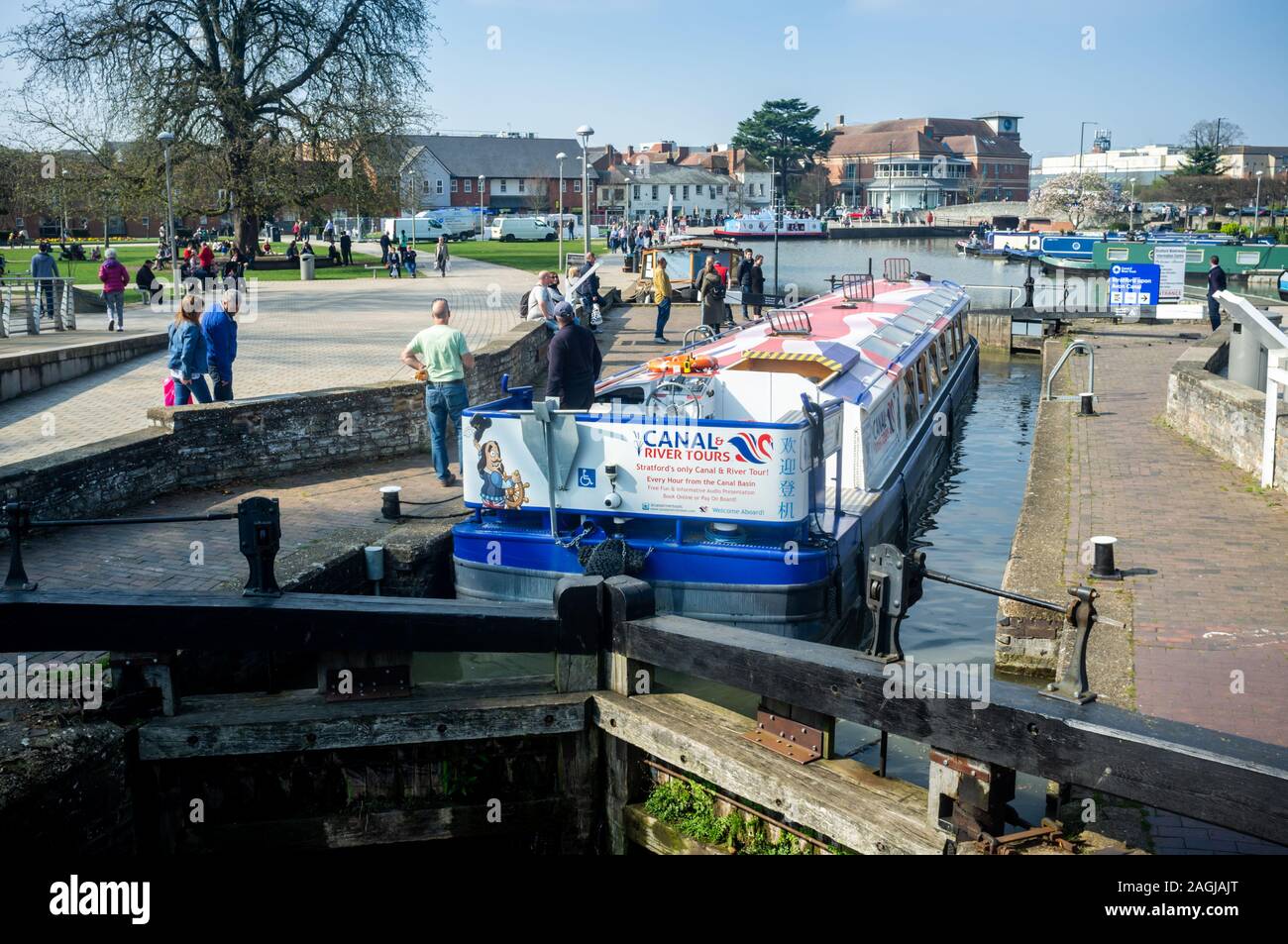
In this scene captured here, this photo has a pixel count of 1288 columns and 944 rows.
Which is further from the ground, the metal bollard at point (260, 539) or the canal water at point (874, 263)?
the canal water at point (874, 263)

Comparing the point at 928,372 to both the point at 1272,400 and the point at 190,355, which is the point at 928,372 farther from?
the point at 190,355

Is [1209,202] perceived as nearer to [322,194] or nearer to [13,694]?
[322,194]

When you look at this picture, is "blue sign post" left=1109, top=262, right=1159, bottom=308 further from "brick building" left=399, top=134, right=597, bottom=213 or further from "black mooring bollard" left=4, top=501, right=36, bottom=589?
"brick building" left=399, top=134, right=597, bottom=213

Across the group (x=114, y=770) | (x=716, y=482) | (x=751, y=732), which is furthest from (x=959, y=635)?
(x=114, y=770)

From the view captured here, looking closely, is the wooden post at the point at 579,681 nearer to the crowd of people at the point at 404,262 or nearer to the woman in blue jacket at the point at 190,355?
the woman in blue jacket at the point at 190,355

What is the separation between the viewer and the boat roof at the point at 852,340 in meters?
13.2

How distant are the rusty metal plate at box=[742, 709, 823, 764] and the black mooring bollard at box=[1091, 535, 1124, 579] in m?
5.10

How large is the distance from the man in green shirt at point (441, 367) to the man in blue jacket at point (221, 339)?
2.96 metres

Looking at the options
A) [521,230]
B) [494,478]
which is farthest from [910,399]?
[521,230]

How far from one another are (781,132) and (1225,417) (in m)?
124

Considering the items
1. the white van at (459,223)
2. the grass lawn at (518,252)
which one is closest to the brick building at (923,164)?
the white van at (459,223)

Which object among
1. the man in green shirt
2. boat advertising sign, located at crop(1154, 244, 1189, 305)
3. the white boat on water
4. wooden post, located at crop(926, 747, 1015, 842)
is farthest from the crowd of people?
the white boat on water

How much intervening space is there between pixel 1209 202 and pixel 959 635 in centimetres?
10117

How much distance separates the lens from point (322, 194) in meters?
42.4
